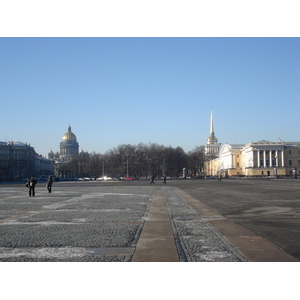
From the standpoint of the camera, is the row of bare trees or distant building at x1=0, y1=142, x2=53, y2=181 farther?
distant building at x1=0, y1=142, x2=53, y2=181

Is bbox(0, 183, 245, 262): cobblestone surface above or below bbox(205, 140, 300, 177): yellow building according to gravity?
below

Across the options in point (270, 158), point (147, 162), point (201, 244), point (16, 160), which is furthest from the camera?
point (16, 160)

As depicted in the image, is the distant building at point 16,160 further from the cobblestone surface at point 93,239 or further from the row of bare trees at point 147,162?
the cobblestone surface at point 93,239

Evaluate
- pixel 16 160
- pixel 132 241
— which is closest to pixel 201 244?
pixel 132 241

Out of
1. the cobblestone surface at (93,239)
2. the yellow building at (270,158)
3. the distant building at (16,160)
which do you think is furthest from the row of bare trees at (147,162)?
the cobblestone surface at (93,239)

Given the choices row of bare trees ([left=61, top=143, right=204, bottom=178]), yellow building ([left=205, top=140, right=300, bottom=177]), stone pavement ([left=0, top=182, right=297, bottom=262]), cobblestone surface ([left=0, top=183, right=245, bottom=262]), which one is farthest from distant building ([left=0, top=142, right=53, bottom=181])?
stone pavement ([left=0, top=182, right=297, bottom=262])

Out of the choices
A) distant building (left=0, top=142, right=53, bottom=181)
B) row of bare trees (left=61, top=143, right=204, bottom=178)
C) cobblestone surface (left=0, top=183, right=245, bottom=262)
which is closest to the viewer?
cobblestone surface (left=0, top=183, right=245, bottom=262)

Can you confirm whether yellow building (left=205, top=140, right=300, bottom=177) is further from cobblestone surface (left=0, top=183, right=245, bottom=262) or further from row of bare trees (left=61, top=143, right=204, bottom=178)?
cobblestone surface (left=0, top=183, right=245, bottom=262)

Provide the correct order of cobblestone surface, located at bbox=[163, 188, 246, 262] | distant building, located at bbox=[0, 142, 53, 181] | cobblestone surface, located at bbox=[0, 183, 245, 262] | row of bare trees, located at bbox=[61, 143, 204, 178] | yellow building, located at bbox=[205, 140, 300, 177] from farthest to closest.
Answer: distant building, located at bbox=[0, 142, 53, 181], yellow building, located at bbox=[205, 140, 300, 177], row of bare trees, located at bbox=[61, 143, 204, 178], cobblestone surface, located at bbox=[0, 183, 245, 262], cobblestone surface, located at bbox=[163, 188, 246, 262]

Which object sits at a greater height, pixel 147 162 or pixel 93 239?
pixel 147 162

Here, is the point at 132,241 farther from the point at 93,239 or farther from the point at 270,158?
the point at 270,158

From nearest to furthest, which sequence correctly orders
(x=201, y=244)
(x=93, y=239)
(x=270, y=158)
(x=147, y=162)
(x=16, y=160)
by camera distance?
(x=201, y=244) < (x=93, y=239) < (x=147, y=162) < (x=270, y=158) < (x=16, y=160)

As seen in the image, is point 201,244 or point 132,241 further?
point 132,241

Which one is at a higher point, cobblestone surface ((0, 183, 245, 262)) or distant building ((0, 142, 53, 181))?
distant building ((0, 142, 53, 181))
